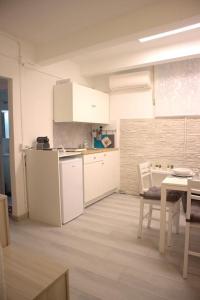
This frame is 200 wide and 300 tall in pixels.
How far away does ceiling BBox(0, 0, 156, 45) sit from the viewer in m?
2.12

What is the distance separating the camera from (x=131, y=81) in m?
3.91

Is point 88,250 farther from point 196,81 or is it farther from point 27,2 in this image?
point 196,81

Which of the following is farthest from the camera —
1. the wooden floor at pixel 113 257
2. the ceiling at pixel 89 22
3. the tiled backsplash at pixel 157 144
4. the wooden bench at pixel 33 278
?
the tiled backsplash at pixel 157 144

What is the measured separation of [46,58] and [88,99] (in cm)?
101

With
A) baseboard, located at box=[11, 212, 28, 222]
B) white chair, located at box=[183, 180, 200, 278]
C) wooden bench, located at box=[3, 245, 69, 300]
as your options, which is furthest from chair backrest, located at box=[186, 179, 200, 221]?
baseboard, located at box=[11, 212, 28, 222]

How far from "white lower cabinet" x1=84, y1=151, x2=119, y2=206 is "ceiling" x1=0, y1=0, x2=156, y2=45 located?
1.82m

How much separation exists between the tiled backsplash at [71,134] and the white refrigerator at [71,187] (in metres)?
0.81

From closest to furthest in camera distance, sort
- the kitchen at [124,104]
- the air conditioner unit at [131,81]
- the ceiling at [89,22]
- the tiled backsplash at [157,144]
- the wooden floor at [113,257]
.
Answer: the wooden floor at [113,257] → the ceiling at [89,22] → the kitchen at [124,104] → the tiled backsplash at [157,144] → the air conditioner unit at [131,81]

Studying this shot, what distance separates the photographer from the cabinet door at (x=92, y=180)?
333 cm

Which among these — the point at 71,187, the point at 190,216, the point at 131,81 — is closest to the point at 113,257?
the point at 190,216

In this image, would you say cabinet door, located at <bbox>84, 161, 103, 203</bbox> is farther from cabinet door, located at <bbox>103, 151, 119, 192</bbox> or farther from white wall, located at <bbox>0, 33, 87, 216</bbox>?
white wall, located at <bbox>0, 33, 87, 216</bbox>

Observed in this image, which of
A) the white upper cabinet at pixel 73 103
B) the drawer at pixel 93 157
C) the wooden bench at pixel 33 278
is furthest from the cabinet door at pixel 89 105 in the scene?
the wooden bench at pixel 33 278

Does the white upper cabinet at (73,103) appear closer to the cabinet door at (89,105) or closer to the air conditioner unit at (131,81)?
the cabinet door at (89,105)

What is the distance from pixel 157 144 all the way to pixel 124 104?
105cm
